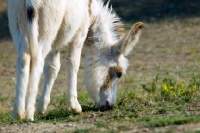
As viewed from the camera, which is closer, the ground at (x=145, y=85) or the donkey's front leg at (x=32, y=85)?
the ground at (x=145, y=85)

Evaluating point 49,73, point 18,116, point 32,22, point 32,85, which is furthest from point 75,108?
point 32,22

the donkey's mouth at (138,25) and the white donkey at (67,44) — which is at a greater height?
the donkey's mouth at (138,25)

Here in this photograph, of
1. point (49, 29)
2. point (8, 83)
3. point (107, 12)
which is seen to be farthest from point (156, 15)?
point (49, 29)

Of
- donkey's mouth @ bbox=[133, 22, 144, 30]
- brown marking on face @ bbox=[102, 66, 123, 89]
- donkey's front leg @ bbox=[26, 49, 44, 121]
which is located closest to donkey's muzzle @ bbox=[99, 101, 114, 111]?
brown marking on face @ bbox=[102, 66, 123, 89]

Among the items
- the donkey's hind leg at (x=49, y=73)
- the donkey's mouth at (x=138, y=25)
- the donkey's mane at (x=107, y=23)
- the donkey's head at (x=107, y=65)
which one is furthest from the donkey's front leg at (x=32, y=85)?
the donkey's mouth at (x=138, y=25)

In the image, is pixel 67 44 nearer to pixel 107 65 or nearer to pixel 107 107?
pixel 107 65

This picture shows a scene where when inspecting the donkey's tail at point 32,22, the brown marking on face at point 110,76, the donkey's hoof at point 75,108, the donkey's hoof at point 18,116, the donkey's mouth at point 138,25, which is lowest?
the donkey's hoof at point 18,116

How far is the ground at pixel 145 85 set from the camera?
622 cm

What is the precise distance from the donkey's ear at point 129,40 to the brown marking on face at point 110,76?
24 centimetres

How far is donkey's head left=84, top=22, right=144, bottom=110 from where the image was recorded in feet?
26.8

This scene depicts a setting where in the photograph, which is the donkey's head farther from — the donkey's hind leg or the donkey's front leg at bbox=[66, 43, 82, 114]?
the donkey's hind leg

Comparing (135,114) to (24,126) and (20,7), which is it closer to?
(24,126)

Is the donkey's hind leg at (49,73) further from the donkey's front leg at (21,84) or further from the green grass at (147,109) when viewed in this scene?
the donkey's front leg at (21,84)

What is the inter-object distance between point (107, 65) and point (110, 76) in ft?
0.54
